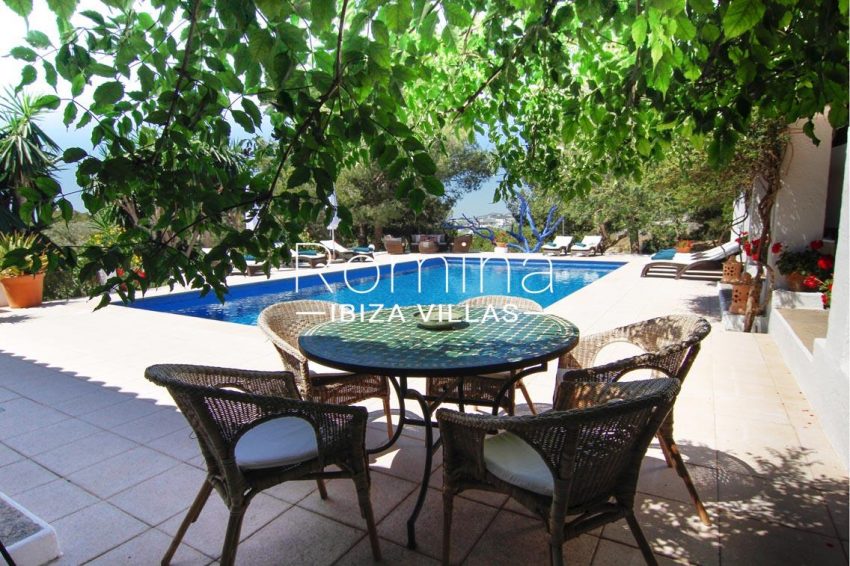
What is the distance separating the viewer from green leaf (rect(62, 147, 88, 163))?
119 centimetres

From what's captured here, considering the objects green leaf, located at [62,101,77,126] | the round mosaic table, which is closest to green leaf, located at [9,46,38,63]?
green leaf, located at [62,101,77,126]

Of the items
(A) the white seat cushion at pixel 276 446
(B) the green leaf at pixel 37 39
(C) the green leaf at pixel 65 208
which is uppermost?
(B) the green leaf at pixel 37 39

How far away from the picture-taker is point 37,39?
1.35 meters

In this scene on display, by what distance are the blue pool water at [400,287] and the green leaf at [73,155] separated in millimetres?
7732

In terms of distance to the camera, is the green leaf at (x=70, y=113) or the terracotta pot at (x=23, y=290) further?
the terracotta pot at (x=23, y=290)

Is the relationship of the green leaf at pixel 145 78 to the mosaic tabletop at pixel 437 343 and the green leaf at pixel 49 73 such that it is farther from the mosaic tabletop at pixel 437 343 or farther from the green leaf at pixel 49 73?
the mosaic tabletop at pixel 437 343

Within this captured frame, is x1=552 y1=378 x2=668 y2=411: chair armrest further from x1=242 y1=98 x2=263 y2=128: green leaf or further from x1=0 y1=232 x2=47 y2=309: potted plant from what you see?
x1=0 y1=232 x2=47 y2=309: potted plant

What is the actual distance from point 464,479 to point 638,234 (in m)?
16.4

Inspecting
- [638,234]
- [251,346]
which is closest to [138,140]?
[251,346]

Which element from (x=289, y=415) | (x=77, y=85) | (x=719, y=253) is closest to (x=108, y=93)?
(x=77, y=85)

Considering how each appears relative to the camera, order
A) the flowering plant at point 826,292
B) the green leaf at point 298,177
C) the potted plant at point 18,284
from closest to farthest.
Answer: the green leaf at point 298,177, the flowering plant at point 826,292, the potted plant at point 18,284

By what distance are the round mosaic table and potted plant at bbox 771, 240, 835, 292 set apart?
4.33 meters

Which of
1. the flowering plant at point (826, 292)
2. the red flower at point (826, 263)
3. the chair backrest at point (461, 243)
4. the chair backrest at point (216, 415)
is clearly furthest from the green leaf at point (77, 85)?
the chair backrest at point (461, 243)

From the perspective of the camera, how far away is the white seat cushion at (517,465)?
1716mm
